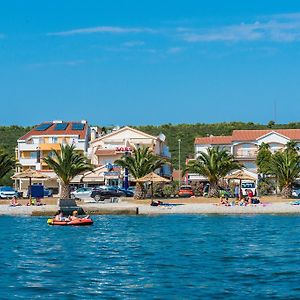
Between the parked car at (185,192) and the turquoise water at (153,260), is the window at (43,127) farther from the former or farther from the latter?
the turquoise water at (153,260)

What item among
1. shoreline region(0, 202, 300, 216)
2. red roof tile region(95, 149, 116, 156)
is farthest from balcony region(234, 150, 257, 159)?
shoreline region(0, 202, 300, 216)

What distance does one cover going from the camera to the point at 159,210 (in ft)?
202

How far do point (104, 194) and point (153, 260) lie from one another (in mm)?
39580

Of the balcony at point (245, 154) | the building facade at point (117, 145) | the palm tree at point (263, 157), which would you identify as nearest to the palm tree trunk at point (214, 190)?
the palm tree at point (263, 157)

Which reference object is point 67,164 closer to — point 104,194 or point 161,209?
point 104,194

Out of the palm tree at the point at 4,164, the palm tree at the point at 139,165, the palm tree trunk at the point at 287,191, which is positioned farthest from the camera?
the palm tree at the point at 4,164

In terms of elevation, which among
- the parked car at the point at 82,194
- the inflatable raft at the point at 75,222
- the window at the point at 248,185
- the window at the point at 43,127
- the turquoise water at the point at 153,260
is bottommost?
the turquoise water at the point at 153,260

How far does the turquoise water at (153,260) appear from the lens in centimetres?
2672

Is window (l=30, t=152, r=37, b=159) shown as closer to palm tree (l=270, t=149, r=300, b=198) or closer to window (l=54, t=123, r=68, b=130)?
window (l=54, t=123, r=68, b=130)

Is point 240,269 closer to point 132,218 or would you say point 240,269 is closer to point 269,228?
point 269,228

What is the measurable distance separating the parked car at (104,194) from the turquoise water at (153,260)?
18238 mm

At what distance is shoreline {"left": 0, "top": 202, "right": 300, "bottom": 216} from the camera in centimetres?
6072

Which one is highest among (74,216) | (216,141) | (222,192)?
(216,141)

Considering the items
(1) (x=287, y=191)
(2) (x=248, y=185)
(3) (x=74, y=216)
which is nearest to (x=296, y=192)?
(2) (x=248, y=185)
